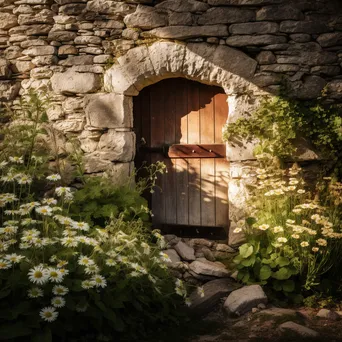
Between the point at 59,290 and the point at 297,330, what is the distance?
1.60 m

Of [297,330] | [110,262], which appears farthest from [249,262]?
[110,262]

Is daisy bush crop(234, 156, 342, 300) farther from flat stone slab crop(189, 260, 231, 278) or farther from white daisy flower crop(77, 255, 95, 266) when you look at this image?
white daisy flower crop(77, 255, 95, 266)

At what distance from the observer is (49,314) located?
7.79ft

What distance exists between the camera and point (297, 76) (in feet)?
13.8

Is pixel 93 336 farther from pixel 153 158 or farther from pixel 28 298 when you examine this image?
pixel 153 158

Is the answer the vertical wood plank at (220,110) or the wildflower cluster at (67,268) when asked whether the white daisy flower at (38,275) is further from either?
the vertical wood plank at (220,110)

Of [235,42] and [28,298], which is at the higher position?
[235,42]

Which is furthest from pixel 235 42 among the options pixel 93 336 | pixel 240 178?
pixel 93 336

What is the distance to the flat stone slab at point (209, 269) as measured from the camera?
3.95m

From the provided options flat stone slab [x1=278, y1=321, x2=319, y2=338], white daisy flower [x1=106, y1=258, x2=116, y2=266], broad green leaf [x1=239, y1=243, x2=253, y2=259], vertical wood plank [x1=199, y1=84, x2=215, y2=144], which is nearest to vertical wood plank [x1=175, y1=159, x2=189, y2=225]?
vertical wood plank [x1=199, y1=84, x2=215, y2=144]

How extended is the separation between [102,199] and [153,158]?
853 millimetres

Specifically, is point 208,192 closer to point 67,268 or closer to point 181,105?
point 181,105

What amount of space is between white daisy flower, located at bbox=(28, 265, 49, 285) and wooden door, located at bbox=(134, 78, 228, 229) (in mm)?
2330

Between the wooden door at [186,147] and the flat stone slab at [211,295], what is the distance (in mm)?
924
